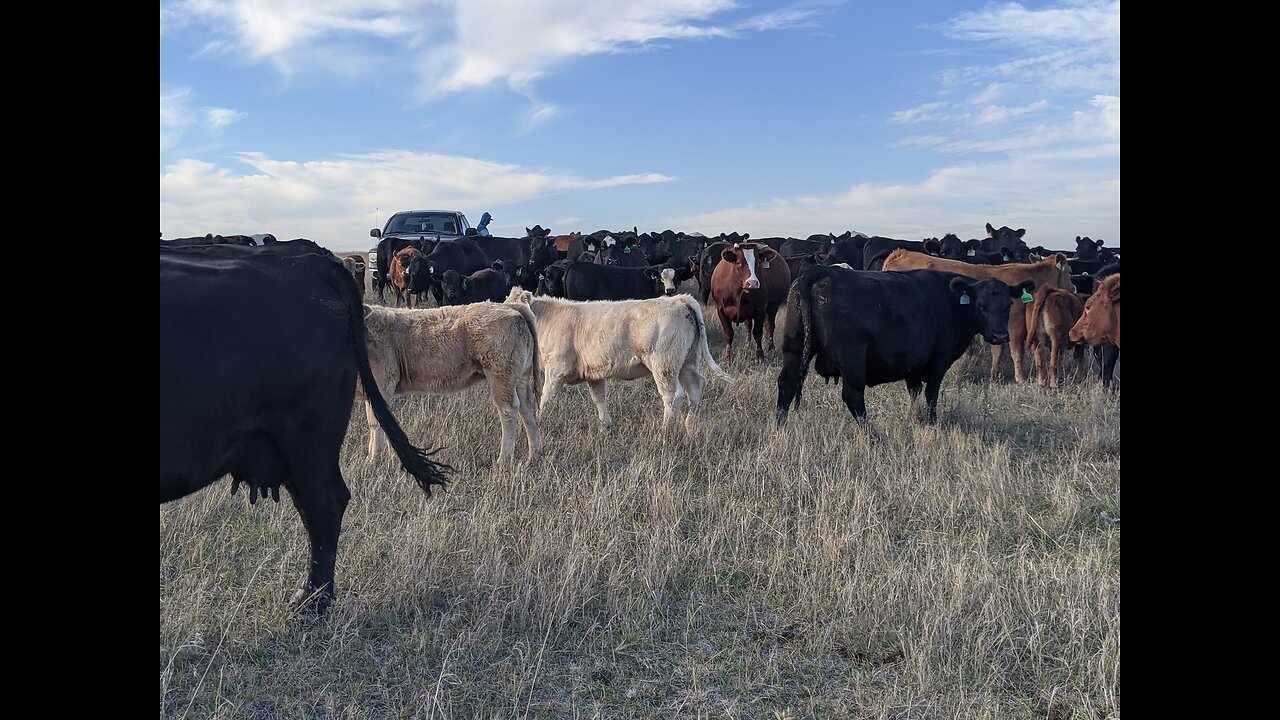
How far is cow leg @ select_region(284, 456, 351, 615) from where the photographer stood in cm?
427

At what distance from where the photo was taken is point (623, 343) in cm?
884

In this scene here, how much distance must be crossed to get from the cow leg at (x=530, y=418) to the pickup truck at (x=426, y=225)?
1558 cm

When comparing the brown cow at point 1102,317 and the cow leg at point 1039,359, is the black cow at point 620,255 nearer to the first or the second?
the cow leg at point 1039,359

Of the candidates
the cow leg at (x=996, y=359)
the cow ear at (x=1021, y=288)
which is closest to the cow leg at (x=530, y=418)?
the cow ear at (x=1021, y=288)

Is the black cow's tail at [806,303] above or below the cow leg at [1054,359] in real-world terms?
above

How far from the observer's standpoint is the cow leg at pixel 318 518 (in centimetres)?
427

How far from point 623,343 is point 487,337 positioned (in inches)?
65.7

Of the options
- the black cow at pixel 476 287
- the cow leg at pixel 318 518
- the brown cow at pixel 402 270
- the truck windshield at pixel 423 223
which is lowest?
the cow leg at pixel 318 518

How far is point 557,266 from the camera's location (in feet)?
62.2

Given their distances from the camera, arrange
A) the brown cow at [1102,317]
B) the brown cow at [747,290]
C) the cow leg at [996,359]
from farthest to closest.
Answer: the brown cow at [747,290]
the cow leg at [996,359]
the brown cow at [1102,317]
